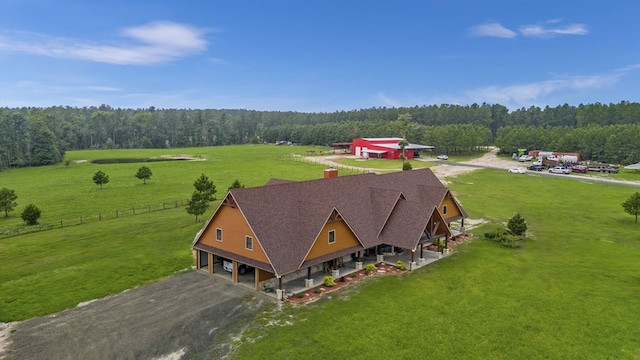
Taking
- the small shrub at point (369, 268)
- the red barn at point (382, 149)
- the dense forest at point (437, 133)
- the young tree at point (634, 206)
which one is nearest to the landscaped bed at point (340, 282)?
the small shrub at point (369, 268)

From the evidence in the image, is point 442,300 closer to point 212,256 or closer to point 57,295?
point 212,256

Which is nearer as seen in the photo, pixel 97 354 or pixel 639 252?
pixel 97 354

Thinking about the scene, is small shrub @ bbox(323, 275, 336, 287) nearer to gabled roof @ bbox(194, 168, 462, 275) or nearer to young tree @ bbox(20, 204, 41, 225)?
gabled roof @ bbox(194, 168, 462, 275)

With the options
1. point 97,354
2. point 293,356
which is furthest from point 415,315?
point 97,354

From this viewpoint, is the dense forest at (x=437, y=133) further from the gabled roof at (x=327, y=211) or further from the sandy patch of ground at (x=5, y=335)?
the sandy patch of ground at (x=5, y=335)

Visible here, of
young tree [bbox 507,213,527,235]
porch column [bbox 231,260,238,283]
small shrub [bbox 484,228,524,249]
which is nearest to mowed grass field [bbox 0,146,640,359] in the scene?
small shrub [bbox 484,228,524,249]

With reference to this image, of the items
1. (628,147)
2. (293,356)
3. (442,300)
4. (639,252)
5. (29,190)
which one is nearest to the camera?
(293,356)
